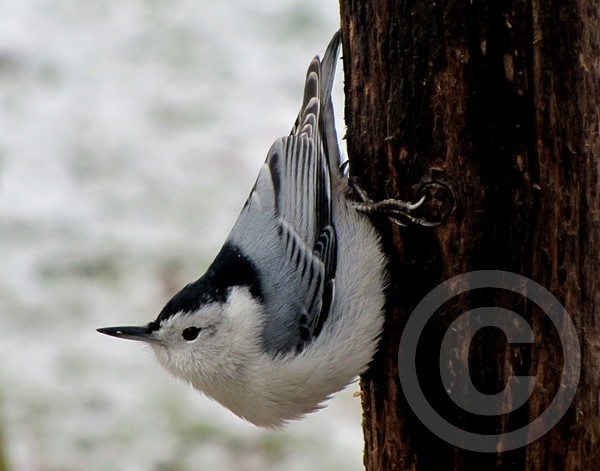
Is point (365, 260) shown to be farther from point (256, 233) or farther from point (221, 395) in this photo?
point (221, 395)

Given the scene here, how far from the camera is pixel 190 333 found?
9.52ft

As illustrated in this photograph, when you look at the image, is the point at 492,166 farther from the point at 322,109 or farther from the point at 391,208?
the point at 322,109

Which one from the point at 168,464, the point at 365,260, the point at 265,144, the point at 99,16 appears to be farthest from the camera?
the point at 99,16

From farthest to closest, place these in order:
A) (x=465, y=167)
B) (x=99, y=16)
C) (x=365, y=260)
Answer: (x=99, y=16), (x=365, y=260), (x=465, y=167)

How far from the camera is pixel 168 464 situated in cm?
405

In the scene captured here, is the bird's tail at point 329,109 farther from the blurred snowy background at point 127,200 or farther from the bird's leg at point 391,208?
the blurred snowy background at point 127,200

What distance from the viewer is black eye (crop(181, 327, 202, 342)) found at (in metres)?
2.89

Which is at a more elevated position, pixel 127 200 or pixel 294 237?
pixel 127 200

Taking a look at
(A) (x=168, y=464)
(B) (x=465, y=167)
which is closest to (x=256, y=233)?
(B) (x=465, y=167)

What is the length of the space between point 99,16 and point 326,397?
13.6ft

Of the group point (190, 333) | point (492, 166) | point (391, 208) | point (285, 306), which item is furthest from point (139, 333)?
point (492, 166)
